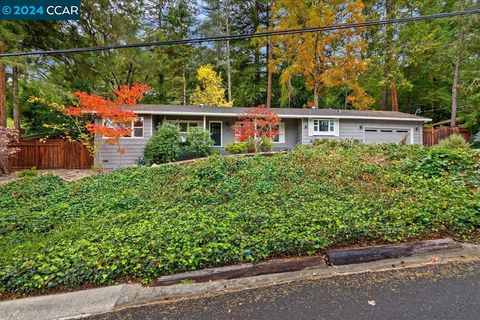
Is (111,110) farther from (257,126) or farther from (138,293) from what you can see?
(138,293)

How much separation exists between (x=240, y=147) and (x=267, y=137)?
1.36 metres

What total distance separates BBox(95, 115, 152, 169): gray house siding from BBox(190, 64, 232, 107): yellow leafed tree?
7.64m

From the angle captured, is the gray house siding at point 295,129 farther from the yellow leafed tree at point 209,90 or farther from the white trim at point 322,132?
the yellow leafed tree at point 209,90

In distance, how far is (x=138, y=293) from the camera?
2.79 meters

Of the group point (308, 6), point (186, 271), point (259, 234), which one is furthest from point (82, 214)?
point (308, 6)

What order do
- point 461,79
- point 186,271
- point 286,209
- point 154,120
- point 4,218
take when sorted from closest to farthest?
point 186,271 < point 286,209 < point 4,218 < point 154,120 < point 461,79

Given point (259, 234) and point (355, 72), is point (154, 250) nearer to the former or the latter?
point (259, 234)

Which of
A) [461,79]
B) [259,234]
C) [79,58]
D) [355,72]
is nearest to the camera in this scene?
[259,234]

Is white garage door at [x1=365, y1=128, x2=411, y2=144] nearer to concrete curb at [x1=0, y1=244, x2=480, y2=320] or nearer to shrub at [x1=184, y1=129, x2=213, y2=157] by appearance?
shrub at [x1=184, y1=129, x2=213, y2=157]

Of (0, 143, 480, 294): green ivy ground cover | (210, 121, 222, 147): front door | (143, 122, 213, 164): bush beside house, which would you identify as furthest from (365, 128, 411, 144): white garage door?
(143, 122, 213, 164): bush beside house

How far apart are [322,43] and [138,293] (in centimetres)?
1816

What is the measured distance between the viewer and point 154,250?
3.24 metres

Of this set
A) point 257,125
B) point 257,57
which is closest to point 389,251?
point 257,125

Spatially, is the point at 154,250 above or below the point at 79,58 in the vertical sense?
below
